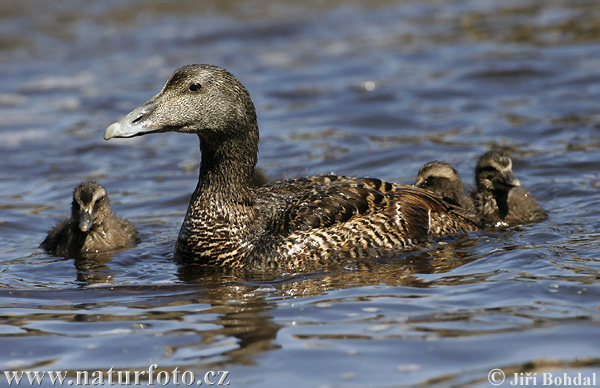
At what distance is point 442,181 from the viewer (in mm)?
9672

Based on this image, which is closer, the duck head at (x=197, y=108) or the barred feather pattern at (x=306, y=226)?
the duck head at (x=197, y=108)

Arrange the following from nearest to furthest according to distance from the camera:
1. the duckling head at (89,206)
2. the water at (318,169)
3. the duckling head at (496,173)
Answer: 1. the water at (318,169)
2. the duckling head at (89,206)
3. the duckling head at (496,173)

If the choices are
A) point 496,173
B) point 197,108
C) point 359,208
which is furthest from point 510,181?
point 197,108

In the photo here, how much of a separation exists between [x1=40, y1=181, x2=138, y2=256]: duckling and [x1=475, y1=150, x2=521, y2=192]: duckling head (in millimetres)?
3575

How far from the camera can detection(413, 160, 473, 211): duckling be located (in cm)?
965

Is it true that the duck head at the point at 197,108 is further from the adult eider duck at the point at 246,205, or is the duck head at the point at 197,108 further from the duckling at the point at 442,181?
the duckling at the point at 442,181

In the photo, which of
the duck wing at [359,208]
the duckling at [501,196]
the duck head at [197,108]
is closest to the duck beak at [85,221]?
the duck head at [197,108]

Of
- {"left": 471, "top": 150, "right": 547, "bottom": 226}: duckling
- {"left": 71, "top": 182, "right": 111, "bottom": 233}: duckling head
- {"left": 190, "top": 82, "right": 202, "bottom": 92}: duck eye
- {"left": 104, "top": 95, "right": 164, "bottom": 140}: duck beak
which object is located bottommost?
{"left": 471, "top": 150, "right": 547, "bottom": 226}: duckling

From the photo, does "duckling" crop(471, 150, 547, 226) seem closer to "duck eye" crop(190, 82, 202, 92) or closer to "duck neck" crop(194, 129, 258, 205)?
"duck neck" crop(194, 129, 258, 205)

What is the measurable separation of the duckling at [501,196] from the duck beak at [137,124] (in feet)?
11.9

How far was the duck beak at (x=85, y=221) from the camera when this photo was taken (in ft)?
29.1

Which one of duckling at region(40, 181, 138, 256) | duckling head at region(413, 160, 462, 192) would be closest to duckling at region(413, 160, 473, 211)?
duckling head at region(413, 160, 462, 192)

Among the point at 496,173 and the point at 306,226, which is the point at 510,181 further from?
the point at 306,226

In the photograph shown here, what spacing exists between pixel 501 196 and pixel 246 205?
2.96 metres
